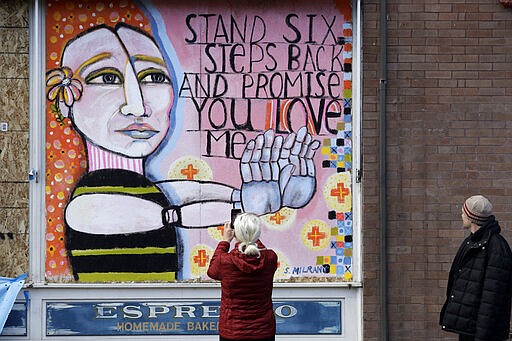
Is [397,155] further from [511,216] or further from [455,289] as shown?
[455,289]

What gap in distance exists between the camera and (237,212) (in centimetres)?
799

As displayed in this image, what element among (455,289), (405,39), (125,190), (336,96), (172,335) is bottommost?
(172,335)

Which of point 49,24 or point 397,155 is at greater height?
point 49,24

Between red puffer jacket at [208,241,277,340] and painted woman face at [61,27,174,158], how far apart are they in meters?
2.46

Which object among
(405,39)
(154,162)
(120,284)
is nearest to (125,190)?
(154,162)

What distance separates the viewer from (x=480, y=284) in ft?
19.5

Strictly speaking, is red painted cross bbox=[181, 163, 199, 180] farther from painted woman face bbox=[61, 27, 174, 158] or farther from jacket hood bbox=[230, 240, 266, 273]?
jacket hood bbox=[230, 240, 266, 273]

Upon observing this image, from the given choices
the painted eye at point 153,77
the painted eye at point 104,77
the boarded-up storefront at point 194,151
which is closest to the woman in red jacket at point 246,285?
the boarded-up storefront at point 194,151

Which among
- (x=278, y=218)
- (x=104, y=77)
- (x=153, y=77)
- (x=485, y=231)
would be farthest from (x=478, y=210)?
(x=104, y=77)

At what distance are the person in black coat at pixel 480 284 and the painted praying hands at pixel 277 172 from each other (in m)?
2.13

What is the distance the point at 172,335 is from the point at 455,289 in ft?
9.49

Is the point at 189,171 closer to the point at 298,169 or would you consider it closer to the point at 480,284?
the point at 298,169

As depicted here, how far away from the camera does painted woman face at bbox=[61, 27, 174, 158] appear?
797 cm

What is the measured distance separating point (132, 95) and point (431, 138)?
2.79 meters
